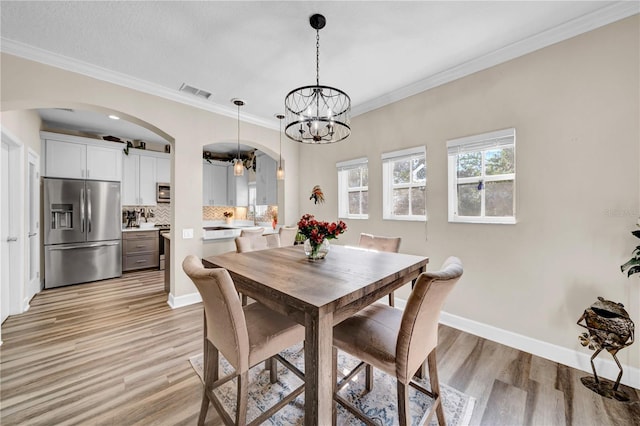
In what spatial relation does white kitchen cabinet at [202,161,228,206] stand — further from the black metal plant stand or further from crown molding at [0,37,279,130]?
the black metal plant stand

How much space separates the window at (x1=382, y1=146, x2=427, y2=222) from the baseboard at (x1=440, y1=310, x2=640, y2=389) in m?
1.17

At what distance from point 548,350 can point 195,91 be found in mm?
4503

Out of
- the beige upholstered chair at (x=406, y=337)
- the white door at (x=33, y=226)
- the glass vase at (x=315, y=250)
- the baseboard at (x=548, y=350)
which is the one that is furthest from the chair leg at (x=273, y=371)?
the white door at (x=33, y=226)

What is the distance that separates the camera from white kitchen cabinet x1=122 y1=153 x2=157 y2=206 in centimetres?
503

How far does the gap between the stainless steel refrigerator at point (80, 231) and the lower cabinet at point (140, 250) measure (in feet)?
0.93

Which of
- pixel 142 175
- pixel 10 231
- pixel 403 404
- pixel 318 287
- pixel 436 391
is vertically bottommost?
pixel 436 391

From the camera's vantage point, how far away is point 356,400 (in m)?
1.66

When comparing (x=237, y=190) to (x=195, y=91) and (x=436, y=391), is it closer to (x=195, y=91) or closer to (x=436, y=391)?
(x=195, y=91)

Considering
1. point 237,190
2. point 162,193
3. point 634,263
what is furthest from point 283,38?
point 162,193

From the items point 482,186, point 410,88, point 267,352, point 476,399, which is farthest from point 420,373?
point 410,88

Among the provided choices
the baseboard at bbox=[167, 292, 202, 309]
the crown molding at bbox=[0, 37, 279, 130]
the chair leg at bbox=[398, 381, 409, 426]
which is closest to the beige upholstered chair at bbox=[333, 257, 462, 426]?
the chair leg at bbox=[398, 381, 409, 426]

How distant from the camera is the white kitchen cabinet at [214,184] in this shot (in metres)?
6.02

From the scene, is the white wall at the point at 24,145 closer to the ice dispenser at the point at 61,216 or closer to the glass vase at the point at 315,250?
the ice dispenser at the point at 61,216

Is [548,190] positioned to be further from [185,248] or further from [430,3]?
[185,248]
